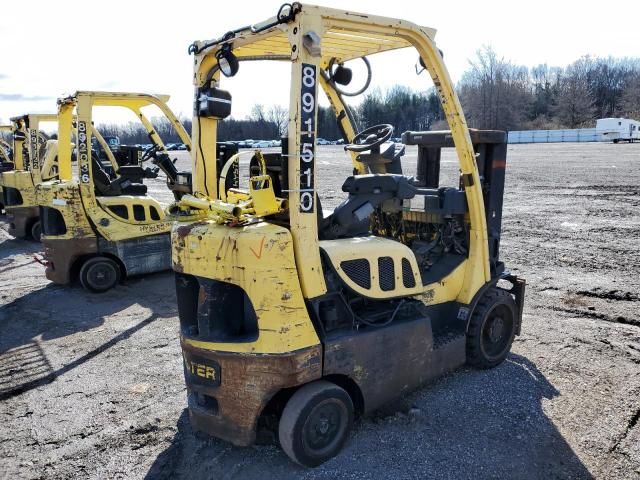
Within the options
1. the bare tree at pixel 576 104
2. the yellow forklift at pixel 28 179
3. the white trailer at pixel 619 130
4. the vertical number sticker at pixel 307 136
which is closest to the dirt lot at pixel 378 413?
the vertical number sticker at pixel 307 136

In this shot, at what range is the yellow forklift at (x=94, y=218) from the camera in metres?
7.88

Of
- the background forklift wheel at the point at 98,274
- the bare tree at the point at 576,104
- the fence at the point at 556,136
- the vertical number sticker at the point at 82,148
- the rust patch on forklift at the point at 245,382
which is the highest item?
the bare tree at the point at 576,104

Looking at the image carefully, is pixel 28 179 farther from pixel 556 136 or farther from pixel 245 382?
pixel 556 136

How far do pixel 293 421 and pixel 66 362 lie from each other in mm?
3237

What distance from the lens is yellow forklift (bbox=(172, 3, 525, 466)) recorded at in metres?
3.21

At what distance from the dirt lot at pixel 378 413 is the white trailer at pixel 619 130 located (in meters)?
52.9

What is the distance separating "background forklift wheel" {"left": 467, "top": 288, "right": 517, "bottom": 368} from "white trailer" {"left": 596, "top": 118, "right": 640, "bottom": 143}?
55.5 meters

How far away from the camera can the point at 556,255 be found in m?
8.80

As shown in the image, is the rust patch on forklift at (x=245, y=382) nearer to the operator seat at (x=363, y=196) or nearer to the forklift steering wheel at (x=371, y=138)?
the operator seat at (x=363, y=196)

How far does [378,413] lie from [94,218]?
223 inches

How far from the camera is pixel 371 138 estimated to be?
4.71m

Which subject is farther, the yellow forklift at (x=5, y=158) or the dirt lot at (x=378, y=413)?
the yellow forklift at (x=5, y=158)

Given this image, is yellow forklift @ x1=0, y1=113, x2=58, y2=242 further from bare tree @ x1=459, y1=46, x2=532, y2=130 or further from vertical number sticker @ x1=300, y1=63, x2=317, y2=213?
bare tree @ x1=459, y1=46, x2=532, y2=130

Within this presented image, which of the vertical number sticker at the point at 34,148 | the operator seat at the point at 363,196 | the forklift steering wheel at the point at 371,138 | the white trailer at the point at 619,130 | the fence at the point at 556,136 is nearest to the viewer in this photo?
the operator seat at the point at 363,196
